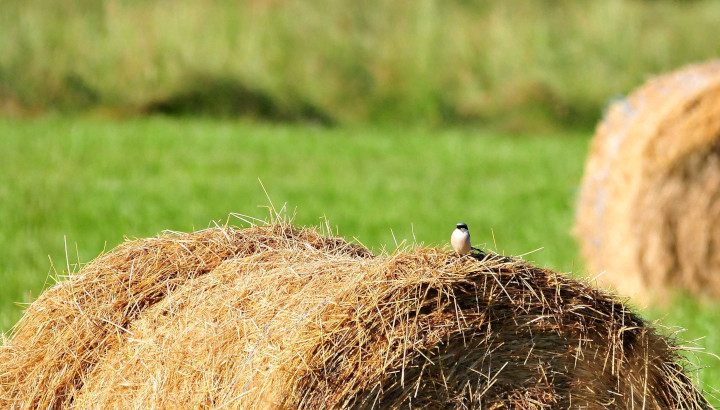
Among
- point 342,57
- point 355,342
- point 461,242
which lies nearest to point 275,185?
point 342,57

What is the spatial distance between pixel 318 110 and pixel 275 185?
6.16 metres

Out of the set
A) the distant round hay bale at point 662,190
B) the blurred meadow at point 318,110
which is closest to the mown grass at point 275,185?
the blurred meadow at point 318,110

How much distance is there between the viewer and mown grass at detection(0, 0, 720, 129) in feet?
57.6

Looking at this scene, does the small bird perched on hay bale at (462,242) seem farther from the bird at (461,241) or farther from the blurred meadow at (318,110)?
the blurred meadow at (318,110)

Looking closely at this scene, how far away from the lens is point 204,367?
11.9ft

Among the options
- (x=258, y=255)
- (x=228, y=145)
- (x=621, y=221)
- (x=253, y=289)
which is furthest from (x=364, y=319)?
(x=228, y=145)

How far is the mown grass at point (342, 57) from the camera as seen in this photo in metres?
17.6

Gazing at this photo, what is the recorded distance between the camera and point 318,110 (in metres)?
18.3

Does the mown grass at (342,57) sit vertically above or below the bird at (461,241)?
below

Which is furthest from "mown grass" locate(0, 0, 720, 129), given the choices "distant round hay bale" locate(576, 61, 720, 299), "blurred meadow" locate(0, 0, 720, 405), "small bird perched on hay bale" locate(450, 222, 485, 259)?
"small bird perched on hay bale" locate(450, 222, 485, 259)

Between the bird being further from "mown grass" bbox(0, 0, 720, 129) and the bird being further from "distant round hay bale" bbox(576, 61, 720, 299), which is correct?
"mown grass" bbox(0, 0, 720, 129)

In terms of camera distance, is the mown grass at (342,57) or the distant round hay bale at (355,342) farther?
the mown grass at (342,57)

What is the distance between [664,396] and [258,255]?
68.6 inches

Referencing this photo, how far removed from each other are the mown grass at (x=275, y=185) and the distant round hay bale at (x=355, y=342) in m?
2.80
